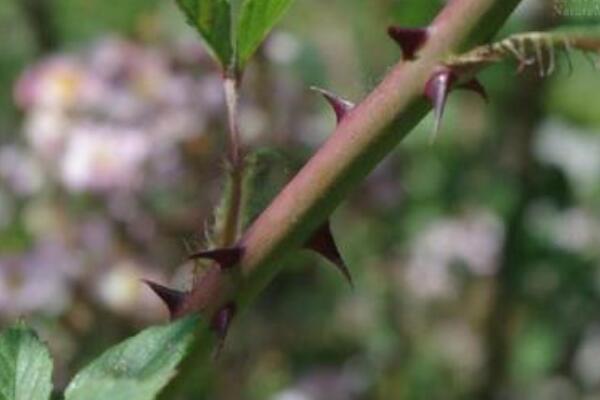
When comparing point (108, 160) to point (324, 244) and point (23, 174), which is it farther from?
point (324, 244)

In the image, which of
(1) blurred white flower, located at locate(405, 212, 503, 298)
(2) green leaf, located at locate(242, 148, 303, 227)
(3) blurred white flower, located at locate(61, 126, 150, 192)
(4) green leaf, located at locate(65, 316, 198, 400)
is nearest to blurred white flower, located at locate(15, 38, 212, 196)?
(3) blurred white flower, located at locate(61, 126, 150, 192)

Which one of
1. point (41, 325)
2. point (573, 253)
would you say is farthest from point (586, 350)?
point (41, 325)

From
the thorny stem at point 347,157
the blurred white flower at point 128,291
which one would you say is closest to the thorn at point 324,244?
the thorny stem at point 347,157

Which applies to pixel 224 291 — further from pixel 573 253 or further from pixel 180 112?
pixel 573 253

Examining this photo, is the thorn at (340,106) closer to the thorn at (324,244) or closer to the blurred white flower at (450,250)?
the thorn at (324,244)

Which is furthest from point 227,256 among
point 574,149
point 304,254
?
point 574,149
